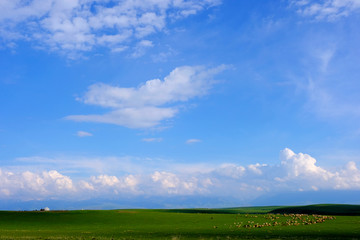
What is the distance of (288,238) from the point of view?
33.8 m

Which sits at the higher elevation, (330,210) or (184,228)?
(184,228)

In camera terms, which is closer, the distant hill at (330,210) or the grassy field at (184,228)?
the grassy field at (184,228)

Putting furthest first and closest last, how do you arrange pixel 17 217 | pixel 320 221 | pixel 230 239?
pixel 17 217 < pixel 320 221 < pixel 230 239

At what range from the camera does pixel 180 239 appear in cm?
3316

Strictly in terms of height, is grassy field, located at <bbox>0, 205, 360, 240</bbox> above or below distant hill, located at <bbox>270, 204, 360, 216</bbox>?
above

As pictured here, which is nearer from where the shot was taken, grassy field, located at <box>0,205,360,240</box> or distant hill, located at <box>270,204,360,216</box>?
grassy field, located at <box>0,205,360,240</box>

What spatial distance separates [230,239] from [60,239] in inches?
733

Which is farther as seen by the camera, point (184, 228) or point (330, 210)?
point (330, 210)

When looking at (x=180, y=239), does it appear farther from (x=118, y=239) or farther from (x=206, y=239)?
(x=118, y=239)

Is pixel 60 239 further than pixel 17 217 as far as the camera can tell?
No

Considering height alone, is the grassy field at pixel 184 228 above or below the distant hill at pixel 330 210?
above

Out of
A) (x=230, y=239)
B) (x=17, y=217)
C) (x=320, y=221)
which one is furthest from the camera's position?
(x=17, y=217)

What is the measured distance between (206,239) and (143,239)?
23.3 ft

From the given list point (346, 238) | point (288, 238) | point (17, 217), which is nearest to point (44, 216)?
point (17, 217)
